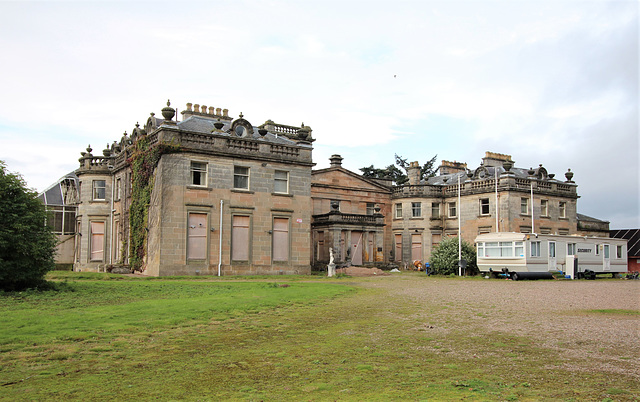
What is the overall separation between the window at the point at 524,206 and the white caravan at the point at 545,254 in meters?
7.89

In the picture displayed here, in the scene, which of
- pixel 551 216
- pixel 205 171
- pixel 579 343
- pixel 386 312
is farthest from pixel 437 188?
pixel 579 343

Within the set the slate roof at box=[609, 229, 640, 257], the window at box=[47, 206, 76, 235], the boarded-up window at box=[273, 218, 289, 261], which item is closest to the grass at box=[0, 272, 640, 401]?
the boarded-up window at box=[273, 218, 289, 261]

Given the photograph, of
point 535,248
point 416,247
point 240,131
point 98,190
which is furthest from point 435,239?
point 98,190

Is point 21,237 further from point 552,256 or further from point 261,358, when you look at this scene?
point 552,256

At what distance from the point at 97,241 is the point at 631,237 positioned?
48.9 meters

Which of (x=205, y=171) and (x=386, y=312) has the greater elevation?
(x=205, y=171)

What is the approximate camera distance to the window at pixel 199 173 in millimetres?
29391

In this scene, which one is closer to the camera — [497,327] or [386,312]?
[497,327]

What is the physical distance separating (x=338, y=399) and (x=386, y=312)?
7507mm

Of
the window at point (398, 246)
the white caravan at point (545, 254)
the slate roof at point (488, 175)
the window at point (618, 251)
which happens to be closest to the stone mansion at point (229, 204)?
the slate roof at point (488, 175)

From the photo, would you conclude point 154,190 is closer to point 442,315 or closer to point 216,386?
point 442,315

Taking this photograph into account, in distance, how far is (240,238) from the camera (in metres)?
30.6

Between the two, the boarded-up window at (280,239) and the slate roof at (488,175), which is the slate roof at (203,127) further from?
the slate roof at (488,175)

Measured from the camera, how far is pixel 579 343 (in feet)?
29.8
